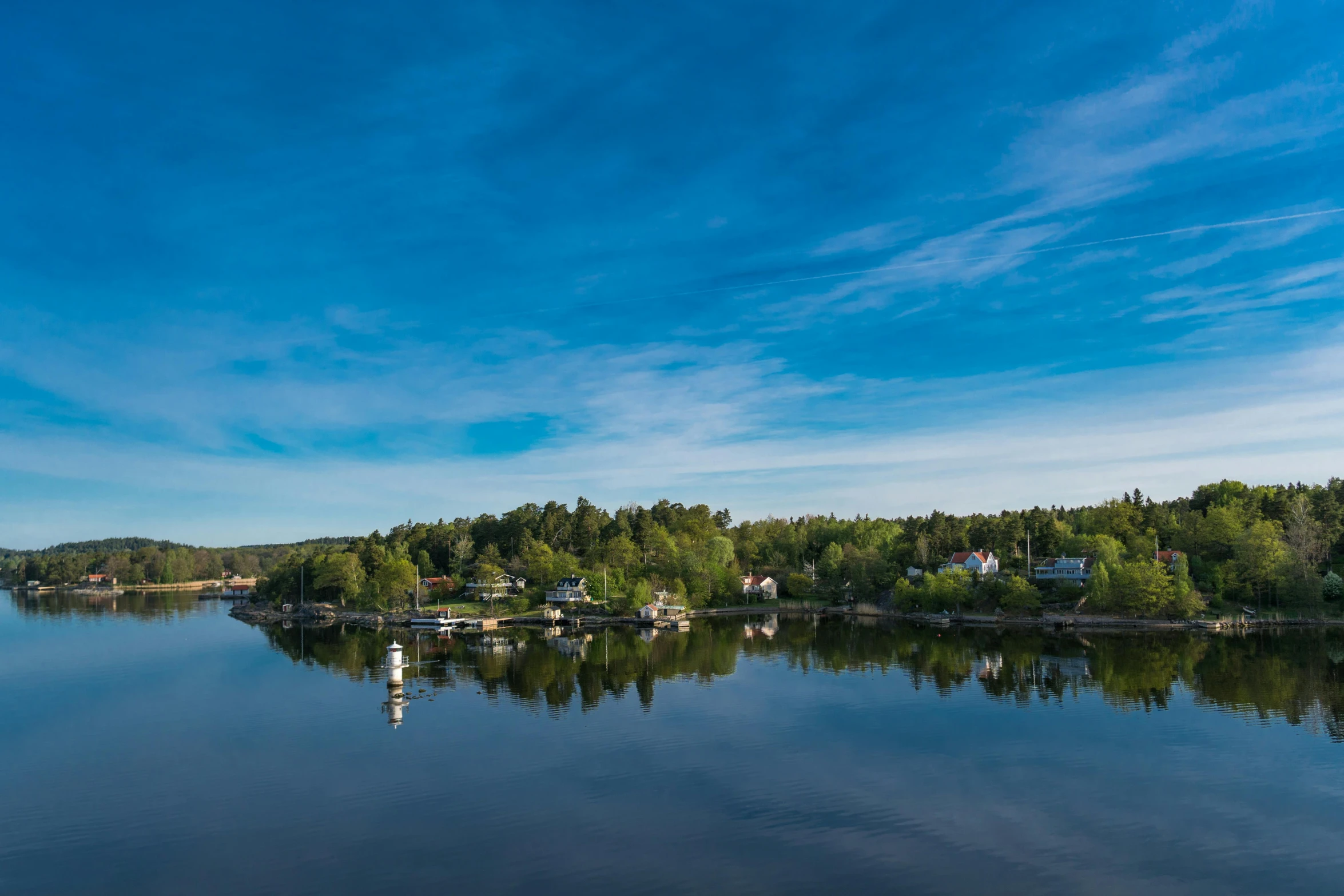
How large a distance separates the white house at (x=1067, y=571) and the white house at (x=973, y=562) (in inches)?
225

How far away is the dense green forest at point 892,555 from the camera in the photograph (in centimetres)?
7606

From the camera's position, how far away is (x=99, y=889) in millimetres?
19266

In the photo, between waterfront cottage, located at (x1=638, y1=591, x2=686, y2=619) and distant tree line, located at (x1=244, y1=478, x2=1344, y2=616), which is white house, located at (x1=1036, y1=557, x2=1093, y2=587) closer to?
distant tree line, located at (x1=244, y1=478, x2=1344, y2=616)

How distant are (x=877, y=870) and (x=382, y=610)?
92.7 metres

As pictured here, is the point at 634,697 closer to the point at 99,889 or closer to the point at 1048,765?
the point at 1048,765

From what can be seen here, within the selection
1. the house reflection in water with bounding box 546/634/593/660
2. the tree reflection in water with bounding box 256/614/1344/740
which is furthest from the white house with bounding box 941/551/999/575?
the house reflection in water with bounding box 546/634/593/660

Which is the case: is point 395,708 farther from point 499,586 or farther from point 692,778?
point 499,586

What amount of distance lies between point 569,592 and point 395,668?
51191mm

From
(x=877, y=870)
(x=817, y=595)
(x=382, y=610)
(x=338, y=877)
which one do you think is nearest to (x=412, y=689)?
(x=338, y=877)

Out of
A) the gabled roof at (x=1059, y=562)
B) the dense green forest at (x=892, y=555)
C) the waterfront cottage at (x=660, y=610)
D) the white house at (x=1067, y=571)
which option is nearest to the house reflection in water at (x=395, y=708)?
the waterfront cottage at (x=660, y=610)

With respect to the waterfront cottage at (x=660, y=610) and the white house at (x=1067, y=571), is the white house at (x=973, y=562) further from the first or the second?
the waterfront cottage at (x=660, y=610)

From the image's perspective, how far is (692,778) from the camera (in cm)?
2712

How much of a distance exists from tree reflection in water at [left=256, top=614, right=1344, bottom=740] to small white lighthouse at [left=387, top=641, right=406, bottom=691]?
146cm

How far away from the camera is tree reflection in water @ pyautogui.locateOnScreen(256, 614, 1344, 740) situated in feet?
133
